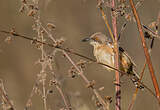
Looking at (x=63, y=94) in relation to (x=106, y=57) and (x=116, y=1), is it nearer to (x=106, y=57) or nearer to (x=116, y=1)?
(x=116, y=1)

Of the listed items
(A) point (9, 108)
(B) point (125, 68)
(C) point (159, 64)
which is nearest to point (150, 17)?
(C) point (159, 64)

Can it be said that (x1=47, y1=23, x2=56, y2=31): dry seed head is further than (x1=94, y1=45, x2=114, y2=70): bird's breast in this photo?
No

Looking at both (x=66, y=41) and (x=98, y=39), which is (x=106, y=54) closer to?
(x=98, y=39)

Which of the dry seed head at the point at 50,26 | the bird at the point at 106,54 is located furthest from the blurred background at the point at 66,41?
the dry seed head at the point at 50,26

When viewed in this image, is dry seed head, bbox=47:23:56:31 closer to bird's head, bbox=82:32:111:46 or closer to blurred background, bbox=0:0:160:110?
bird's head, bbox=82:32:111:46

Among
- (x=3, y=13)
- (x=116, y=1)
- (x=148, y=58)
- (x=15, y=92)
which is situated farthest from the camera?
(x=3, y=13)

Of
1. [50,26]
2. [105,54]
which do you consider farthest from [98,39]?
[50,26]

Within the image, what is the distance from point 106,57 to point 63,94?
5.61 feet

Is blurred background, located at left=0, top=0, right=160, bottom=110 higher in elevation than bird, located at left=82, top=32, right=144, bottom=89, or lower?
higher

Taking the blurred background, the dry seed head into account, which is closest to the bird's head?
the dry seed head

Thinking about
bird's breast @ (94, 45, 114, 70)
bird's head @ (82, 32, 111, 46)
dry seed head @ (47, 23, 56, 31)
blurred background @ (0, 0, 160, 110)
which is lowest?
dry seed head @ (47, 23, 56, 31)

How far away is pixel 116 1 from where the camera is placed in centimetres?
274

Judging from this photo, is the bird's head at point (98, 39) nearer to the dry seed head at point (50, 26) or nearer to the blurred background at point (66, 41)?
the dry seed head at point (50, 26)

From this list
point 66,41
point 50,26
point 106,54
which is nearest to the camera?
point 50,26
